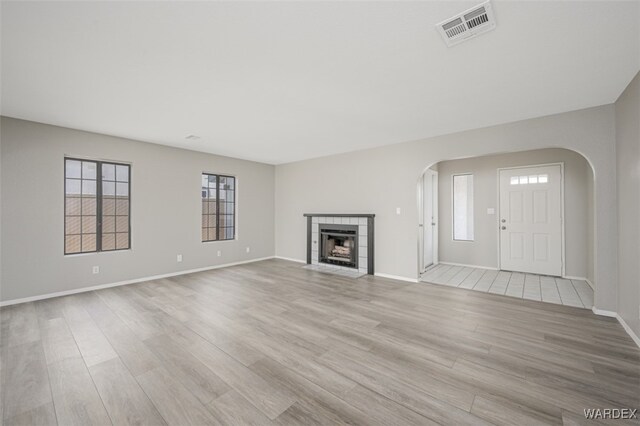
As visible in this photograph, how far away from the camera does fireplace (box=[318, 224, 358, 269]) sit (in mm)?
5688

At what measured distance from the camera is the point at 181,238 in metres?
5.34

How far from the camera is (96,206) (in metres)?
4.41

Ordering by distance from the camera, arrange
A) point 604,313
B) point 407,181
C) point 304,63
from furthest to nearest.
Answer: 1. point 407,181
2. point 604,313
3. point 304,63

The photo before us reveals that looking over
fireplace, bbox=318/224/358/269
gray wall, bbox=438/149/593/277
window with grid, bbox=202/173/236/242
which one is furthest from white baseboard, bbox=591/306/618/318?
window with grid, bbox=202/173/236/242

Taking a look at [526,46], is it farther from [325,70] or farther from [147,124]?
[147,124]

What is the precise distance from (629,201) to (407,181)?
2738 millimetres

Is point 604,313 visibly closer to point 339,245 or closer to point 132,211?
point 339,245

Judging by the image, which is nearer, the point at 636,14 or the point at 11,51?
the point at 636,14

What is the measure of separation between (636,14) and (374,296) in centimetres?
363

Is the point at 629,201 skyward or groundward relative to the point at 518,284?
skyward

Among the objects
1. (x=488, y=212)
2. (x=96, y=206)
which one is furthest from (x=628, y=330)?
(x=96, y=206)

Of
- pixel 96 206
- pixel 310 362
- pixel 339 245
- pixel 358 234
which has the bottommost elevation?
pixel 310 362

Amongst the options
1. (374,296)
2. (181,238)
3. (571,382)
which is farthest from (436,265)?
(181,238)

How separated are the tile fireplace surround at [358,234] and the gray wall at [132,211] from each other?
1.49 m
